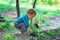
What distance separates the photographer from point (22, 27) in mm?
5707

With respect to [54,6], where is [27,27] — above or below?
above

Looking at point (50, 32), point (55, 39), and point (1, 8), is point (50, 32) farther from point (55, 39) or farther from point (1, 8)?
point (1, 8)

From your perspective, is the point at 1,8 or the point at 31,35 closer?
the point at 31,35

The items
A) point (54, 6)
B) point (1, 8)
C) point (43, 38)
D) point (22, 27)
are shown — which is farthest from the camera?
point (54, 6)

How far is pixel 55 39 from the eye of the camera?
539 cm

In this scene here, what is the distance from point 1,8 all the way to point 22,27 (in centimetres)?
742

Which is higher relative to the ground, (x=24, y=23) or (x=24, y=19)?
(x=24, y=19)

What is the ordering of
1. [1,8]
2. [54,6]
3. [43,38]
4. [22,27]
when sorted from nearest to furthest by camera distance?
1. [43,38]
2. [22,27]
3. [1,8]
4. [54,6]

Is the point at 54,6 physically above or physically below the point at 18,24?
below

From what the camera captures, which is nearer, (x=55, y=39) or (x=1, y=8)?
(x=55, y=39)

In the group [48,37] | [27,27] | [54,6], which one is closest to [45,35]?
[48,37]

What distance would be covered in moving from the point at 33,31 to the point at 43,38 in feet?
1.56

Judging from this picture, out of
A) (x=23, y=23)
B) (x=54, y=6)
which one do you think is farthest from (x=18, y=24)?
(x=54, y=6)

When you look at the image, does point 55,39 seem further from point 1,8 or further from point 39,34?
point 1,8
